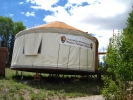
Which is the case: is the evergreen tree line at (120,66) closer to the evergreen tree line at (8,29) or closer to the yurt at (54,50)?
the yurt at (54,50)

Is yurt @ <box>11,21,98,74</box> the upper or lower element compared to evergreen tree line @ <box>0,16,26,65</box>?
lower

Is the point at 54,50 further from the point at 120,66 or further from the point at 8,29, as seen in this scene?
the point at 8,29

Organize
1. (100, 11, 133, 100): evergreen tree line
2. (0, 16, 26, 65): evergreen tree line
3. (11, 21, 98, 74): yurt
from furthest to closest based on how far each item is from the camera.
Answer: (0, 16, 26, 65): evergreen tree line < (11, 21, 98, 74): yurt < (100, 11, 133, 100): evergreen tree line

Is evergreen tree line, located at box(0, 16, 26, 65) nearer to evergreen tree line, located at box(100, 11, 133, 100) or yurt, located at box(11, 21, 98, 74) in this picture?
yurt, located at box(11, 21, 98, 74)

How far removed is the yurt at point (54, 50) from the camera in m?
9.91

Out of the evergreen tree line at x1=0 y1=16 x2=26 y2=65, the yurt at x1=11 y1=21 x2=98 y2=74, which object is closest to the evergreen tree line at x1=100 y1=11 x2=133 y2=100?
the yurt at x1=11 y1=21 x2=98 y2=74

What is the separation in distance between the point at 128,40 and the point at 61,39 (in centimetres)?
562

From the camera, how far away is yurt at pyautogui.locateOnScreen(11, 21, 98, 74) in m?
9.91

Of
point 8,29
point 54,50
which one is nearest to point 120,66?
point 54,50

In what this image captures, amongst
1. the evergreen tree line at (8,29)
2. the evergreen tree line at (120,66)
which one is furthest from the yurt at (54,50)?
the evergreen tree line at (8,29)

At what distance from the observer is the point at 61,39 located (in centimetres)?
1012

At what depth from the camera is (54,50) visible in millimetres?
Answer: 9945

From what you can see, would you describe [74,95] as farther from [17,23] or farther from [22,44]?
[17,23]

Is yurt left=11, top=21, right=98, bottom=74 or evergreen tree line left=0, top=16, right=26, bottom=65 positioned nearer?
yurt left=11, top=21, right=98, bottom=74
